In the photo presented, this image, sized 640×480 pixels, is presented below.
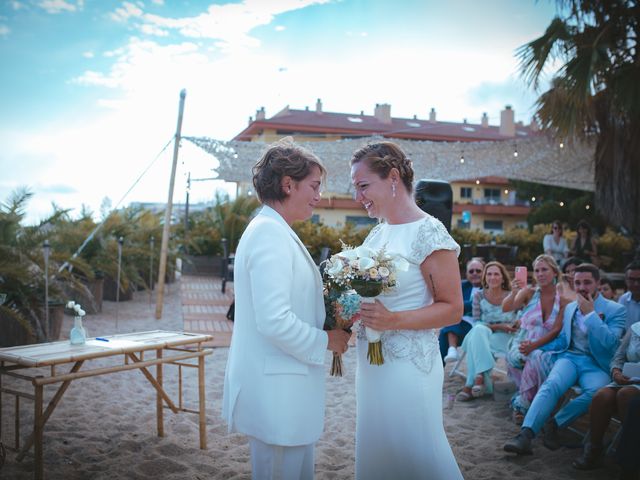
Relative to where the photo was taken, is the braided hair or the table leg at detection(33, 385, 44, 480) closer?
the braided hair

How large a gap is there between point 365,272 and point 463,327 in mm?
4522

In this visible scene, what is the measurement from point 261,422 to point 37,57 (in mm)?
7706

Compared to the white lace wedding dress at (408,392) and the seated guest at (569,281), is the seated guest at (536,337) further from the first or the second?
the white lace wedding dress at (408,392)

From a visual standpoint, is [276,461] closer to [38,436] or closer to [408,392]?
[408,392]

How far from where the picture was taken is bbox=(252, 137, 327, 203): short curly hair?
2298 mm

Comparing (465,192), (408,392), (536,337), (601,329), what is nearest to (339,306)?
(408,392)

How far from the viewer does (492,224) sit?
148 ft

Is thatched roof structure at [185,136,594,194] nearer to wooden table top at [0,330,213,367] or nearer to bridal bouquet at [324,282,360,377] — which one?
wooden table top at [0,330,213,367]

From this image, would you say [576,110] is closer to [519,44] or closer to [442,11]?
[519,44]

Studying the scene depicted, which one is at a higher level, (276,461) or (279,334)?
(279,334)

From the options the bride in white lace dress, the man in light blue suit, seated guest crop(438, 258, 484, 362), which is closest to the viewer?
the bride in white lace dress

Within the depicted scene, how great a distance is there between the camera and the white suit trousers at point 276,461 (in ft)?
7.26

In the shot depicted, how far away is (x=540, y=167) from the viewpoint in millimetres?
11945

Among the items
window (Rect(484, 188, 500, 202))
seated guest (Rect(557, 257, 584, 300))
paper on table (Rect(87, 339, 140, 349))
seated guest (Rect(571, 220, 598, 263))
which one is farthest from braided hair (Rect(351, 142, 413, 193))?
window (Rect(484, 188, 500, 202))
